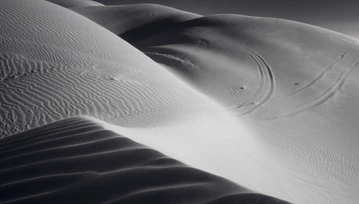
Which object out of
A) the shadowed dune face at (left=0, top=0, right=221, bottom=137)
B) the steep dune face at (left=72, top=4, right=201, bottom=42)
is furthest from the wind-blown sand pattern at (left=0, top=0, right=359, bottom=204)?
the steep dune face at (left=72, top=4, right=201, bottom=42)

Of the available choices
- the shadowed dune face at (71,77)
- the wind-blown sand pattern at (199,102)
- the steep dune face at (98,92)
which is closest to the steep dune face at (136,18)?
the wind-blown sand pattern at (199,102)

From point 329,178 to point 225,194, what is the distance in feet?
15.7

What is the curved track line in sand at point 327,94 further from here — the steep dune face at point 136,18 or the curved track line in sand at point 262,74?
the steep dune face at point 136,18

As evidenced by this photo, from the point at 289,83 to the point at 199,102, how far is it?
4.20 meters

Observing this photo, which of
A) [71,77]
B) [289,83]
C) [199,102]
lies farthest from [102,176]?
[289,83]

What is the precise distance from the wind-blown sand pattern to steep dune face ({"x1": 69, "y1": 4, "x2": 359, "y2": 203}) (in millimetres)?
31

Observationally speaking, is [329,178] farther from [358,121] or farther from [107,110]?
[107,110]

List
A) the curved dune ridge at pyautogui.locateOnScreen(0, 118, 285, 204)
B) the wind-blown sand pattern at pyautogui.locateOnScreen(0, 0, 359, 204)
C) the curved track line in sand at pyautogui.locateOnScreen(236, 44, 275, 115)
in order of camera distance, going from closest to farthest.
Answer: the curved dune ridge at pyautogui.locateOnScreen(0, 118, 285, 204) < the wind-blown sand pattern at pyautogui.locateOnScreen(0, 0, 359, 204) < the curved track line in sand at pyautogui.locateOnScreen(236, 44, 275, 115)

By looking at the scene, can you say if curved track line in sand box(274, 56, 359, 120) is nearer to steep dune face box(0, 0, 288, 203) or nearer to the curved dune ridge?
steep dune face box(0, 0, 288, 203)

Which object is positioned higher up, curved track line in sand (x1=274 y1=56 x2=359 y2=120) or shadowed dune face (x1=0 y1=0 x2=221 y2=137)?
curved track line in sand (x1=274 y1=56 x2=359 y2=120)

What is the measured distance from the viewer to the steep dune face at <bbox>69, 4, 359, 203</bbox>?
591cm

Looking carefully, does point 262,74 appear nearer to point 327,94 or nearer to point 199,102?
point 327,94

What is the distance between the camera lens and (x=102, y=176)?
67.8 inches

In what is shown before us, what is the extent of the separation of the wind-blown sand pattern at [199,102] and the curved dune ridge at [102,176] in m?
0.02
